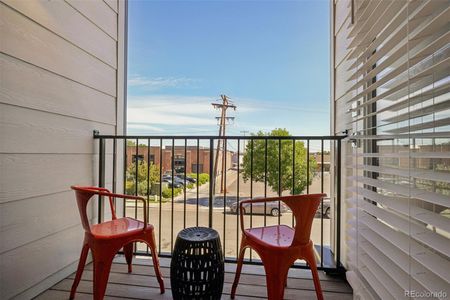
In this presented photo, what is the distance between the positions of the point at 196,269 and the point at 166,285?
1.67 feet

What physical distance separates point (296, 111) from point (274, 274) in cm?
1512

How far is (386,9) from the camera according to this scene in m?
1.00

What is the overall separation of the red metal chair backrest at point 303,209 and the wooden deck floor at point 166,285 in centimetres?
59

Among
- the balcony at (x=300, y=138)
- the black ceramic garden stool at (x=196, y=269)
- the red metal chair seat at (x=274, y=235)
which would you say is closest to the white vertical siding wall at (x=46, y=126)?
the balcony at (x=300, y=138)

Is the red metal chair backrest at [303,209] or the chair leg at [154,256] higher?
the red metal chair backrest at [303,209]

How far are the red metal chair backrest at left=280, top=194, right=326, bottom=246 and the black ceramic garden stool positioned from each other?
467 millimetres

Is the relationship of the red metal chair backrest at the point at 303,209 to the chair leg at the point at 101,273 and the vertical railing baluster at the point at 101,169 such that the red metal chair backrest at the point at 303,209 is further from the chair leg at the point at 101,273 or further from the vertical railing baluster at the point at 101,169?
the vertical railing baluster at the point at 101,169

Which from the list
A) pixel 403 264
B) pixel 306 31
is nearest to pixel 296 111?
pixel 306 31

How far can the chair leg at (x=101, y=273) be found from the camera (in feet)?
4.91

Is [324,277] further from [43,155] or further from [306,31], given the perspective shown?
[306,31]

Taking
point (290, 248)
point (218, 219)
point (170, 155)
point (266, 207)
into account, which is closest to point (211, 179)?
point (266, 207)

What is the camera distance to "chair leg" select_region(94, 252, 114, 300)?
150cm

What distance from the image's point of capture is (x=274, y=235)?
1.63m

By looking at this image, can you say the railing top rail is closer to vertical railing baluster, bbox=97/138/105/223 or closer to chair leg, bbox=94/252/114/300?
vertical railing baluster, bbox=97/138/105/223
